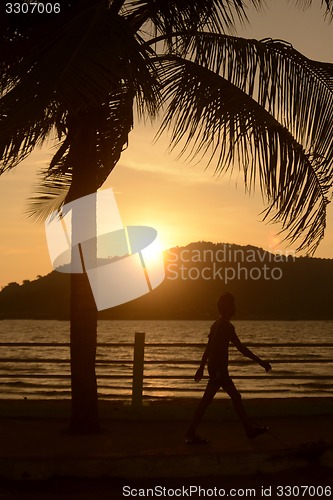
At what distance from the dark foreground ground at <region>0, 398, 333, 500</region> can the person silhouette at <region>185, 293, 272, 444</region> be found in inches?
7.5

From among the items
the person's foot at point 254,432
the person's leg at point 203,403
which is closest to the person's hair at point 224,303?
the person's leg at point 203,403

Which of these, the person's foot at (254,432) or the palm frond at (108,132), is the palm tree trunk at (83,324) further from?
the person's foot at (254,432)

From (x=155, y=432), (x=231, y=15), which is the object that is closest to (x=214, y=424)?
(x=155, y=432)

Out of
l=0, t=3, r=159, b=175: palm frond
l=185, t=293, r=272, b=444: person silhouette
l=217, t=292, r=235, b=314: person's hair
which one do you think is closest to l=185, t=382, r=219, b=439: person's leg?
l=185, t=293, r=272, b=444: person silhouette

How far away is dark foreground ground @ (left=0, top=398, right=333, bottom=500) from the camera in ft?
25.0

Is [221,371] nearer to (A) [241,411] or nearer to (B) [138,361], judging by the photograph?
(A) [241,411]

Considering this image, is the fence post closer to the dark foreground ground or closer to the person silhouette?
the dark foreground ground

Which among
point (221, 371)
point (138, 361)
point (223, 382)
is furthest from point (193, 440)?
point (138, 361)

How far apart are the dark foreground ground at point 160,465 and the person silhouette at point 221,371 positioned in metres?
0.19

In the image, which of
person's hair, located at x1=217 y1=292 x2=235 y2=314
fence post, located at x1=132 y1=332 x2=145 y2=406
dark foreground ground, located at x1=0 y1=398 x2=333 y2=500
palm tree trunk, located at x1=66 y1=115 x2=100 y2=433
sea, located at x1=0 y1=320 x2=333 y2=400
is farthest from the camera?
sea, located at x1=0 y1=320 x2=333 y2=400

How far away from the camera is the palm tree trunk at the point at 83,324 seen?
1001 centimetres

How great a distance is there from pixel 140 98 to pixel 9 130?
261 centimetres

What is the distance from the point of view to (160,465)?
8102 millimetres

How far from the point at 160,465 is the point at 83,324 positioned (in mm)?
2510
